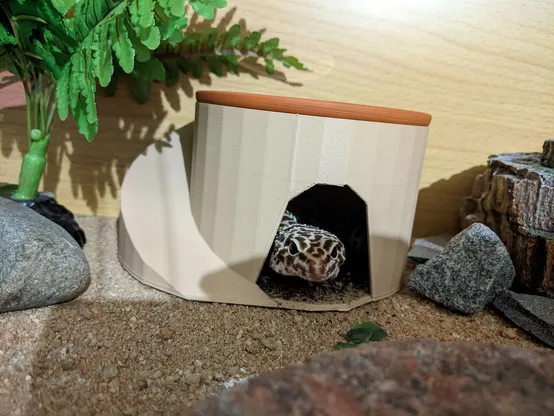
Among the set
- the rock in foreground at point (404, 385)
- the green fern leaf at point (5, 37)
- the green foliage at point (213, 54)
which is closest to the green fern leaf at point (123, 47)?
the green fern leaf at point (5, 37)

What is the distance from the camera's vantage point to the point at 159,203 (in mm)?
1763

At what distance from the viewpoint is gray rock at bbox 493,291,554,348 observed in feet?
4.75

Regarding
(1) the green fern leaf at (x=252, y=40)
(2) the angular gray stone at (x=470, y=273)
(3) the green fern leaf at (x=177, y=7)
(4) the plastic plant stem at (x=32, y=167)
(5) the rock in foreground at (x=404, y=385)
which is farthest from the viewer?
(1) the green fern leaf at (x=252, y=40)

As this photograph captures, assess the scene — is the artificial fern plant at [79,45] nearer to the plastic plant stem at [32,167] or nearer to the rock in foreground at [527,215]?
the plastic plant stem at [32,167]

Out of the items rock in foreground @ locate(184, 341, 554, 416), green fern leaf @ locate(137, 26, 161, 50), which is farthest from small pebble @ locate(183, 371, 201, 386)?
green fern leaf @ locate(137, 26, 161, 50)

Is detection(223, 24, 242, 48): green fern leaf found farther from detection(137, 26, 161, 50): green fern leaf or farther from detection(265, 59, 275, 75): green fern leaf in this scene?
detection(137, 26, 161, 50): green fern leaf

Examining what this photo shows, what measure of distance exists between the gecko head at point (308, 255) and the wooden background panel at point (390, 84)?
94 centimetres

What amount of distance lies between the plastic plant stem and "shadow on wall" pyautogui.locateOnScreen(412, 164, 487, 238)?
6.44 feet

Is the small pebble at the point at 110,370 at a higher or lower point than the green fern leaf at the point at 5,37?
lower

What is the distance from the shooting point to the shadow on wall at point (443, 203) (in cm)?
246

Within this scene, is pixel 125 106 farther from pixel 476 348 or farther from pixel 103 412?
pixel 476 348

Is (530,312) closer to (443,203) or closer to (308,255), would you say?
(308,255)

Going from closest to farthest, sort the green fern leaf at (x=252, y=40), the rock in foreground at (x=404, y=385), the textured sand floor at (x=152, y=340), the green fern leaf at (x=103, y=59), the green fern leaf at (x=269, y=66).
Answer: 1. the rock in foreground at (x=404, y=385)
2. the textured sand floor at (x=152, y=340)
3. the green fern leaf at (x=103, y=59)
4. the green fern leaf at (x=252, y=40)
5. the green fern leaf at (x=269, y=66)

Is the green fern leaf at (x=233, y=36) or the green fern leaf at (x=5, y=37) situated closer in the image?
the green fern leaf at (x=5, y=37)
